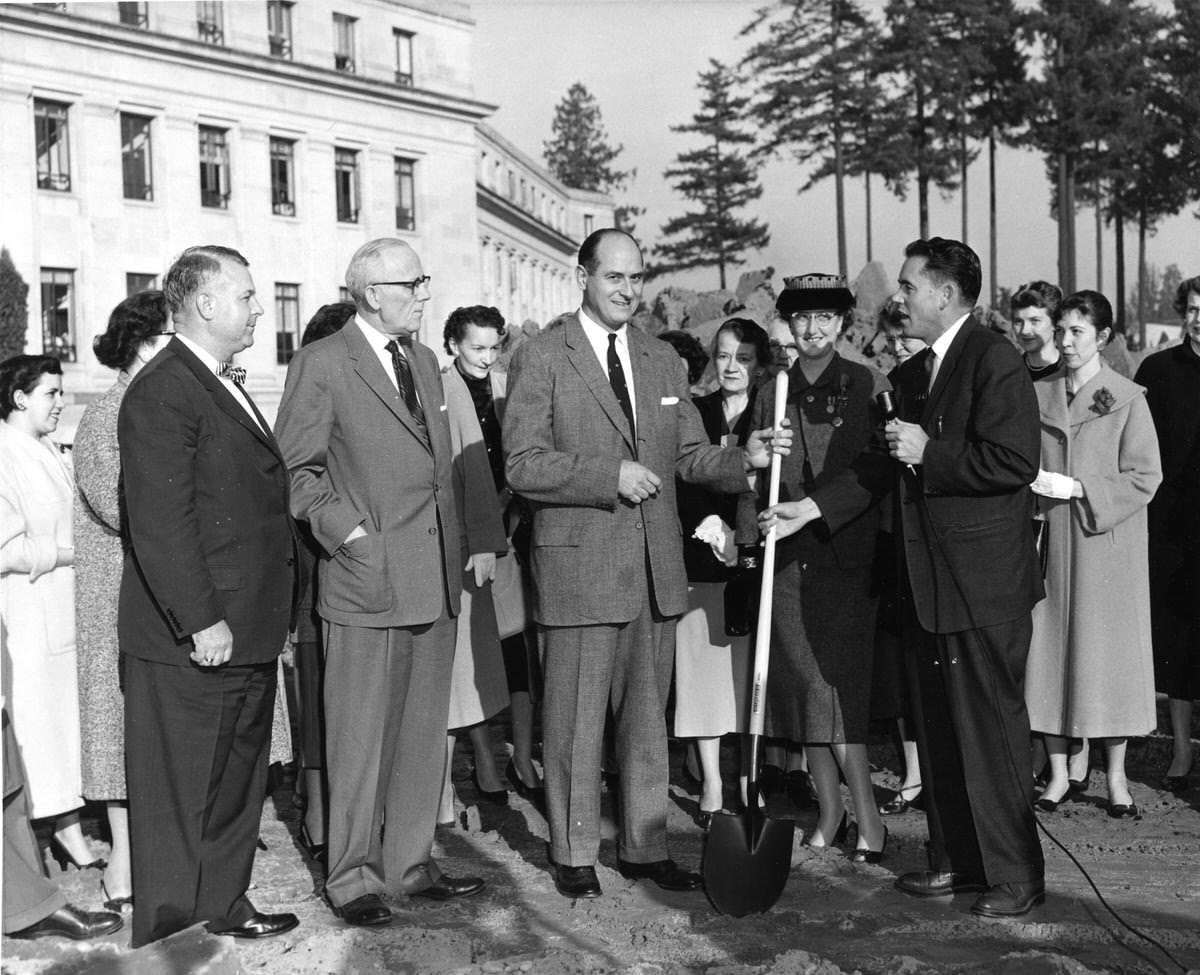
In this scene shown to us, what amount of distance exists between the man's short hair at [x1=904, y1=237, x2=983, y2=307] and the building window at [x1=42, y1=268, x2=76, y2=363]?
99.2 feet

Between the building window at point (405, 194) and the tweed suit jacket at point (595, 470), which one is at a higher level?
the building window at point (405, 194)

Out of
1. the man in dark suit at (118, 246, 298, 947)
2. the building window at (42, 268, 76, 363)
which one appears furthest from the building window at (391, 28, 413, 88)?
the man in dark suit at (118, 246, 298, 947)

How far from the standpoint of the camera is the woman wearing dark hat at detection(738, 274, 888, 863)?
541cm

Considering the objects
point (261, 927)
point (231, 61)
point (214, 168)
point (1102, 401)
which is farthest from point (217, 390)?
point (231, 61)

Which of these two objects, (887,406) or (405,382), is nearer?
(887,406)

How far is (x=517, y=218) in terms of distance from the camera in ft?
179

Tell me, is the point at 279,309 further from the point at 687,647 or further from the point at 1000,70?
the point at 687,647

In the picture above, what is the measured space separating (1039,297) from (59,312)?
30.7m

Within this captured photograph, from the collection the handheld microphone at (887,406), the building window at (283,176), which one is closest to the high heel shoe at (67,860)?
the handheld microphone at (887,406)

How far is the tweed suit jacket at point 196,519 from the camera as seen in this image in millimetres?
4465

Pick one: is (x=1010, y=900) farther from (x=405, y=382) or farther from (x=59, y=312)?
(x=59, y=312)

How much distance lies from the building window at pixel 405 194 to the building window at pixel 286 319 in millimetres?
4444

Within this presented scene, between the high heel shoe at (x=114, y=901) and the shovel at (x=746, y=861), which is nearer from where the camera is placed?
the shovel at (x=746, y=861)

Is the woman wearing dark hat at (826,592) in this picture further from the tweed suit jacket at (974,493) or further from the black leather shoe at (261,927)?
the black leather shoe at (261,927)
